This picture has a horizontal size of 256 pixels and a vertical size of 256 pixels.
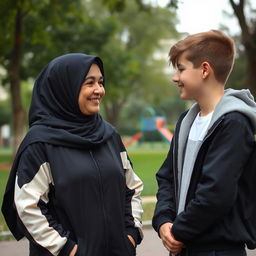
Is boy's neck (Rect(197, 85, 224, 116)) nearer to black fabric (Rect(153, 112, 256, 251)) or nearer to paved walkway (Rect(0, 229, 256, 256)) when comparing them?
black fabric (Rect(153, 112, 256, 251))

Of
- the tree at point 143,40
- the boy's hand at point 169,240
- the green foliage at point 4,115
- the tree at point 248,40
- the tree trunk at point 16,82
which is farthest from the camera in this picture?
the green foliage at point 4,115

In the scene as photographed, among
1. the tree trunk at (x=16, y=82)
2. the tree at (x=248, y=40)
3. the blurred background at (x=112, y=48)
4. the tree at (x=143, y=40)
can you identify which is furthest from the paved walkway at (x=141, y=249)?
the tree at (x=143, y=40)

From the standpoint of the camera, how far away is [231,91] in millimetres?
2549

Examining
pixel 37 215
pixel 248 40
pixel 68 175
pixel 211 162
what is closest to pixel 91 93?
A: pixel 68 175

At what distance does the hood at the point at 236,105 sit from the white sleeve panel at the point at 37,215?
944mm

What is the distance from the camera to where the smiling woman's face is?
284 centimetres

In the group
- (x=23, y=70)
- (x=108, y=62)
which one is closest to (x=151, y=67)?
(x=108, y=62)

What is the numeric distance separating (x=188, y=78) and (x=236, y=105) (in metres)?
0.29

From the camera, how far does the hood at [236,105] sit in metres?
2.41

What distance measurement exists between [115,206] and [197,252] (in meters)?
0.58

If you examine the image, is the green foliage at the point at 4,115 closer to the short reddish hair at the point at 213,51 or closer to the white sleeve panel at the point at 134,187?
the white sleeve panel at the point at 134,187

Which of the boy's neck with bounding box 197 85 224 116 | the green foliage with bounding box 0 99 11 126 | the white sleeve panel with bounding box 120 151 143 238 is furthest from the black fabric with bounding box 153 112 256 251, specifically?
the green foliage with bounding box 0 99 11 126

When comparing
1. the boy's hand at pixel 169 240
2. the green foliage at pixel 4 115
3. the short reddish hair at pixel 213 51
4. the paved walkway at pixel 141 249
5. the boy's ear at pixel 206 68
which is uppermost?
the short reddish hair at pixel 213 51

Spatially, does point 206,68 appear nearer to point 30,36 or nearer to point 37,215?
point 37,215
